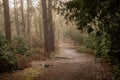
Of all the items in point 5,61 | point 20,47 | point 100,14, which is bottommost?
point 5,61

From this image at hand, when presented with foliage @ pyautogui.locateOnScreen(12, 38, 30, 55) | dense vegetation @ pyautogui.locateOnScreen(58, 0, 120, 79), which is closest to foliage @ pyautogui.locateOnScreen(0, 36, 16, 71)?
dense vegetation @ pyautogui.locateOnScreen(58, 0, 120, 79)

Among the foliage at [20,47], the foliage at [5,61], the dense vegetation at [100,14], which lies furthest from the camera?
the foliage at [20,47]

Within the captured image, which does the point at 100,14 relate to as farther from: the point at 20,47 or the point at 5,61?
the point at 20,47

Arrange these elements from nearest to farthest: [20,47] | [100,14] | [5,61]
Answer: [100,14] < [5,61] < [20,47]

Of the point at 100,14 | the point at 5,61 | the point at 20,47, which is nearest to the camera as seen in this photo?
the point at 100,14

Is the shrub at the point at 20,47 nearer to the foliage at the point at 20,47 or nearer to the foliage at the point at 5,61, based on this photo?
the foliage at the point at 20,47

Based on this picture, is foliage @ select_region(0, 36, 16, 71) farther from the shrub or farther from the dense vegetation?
the shrub

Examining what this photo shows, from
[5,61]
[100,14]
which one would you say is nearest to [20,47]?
[5,61]

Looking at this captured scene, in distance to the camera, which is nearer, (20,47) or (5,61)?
(5,61)

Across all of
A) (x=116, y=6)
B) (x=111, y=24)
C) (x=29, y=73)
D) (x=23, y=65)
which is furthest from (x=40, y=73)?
(x=116, y=6)

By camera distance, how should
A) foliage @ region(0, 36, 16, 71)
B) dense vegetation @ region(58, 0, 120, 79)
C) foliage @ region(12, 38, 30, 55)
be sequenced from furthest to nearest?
foliage @ region(12, 38, 30, 55)
foliage @ region(0, 36, 16, 71)
dense vegetation @ region(58, 0, 120, 79)

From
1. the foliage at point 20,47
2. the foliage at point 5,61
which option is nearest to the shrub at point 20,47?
the foliage at point 20,47

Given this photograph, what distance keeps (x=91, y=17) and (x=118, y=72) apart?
8.52 feet

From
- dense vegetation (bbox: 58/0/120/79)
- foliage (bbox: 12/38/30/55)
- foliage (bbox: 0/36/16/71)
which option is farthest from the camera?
foliage (bbox: 12/38/30/55)
